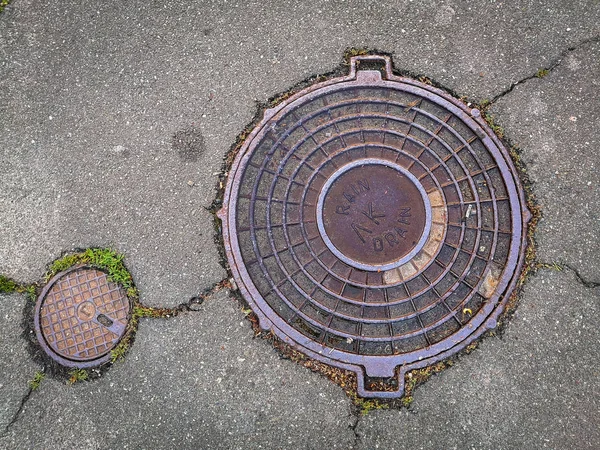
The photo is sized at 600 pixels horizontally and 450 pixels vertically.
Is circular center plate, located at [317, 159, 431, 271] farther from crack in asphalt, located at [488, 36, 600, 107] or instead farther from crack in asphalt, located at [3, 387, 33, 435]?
crack in asphalt, located at [3, 387, 33, 435]

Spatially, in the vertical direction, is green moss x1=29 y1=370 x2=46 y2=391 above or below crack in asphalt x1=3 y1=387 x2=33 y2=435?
above

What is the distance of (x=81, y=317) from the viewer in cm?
270

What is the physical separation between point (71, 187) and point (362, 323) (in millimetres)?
2015

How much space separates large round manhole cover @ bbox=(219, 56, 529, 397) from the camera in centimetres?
269

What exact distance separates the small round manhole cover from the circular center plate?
1340 mm

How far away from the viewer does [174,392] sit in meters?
2.64

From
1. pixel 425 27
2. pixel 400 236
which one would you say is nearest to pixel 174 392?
pixel 400 236

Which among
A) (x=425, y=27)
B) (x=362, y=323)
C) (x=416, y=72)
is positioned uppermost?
(x=425, y=27)

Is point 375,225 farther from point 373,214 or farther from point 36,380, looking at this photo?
point 36,380

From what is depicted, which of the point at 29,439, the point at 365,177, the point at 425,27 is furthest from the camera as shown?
the point at 425,27

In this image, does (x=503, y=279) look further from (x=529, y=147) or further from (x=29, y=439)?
(x=29, y=439)

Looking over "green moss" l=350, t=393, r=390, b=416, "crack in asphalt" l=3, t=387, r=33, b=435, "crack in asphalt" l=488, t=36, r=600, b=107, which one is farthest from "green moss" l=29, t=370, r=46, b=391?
"crack in asphalt" l=488, t=36, r=600, b=107

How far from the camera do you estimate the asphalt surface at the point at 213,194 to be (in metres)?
2.61

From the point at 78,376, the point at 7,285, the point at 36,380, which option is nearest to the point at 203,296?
the point at 78,376
